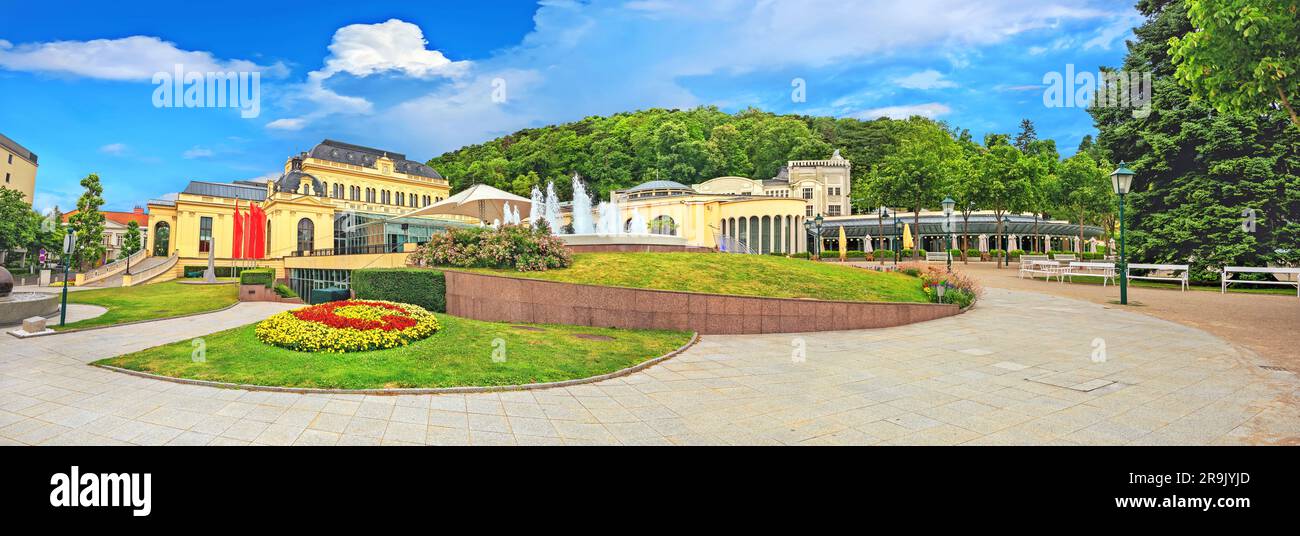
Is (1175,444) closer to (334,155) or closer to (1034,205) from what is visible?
(1034,205)

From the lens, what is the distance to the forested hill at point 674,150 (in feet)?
240

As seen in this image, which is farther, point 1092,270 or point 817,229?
point 817,229

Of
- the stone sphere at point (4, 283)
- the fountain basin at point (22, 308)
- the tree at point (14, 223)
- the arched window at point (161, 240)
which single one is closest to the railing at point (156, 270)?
the tree at point (14, 223)

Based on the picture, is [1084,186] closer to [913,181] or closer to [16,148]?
[913,181]

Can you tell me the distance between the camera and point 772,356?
9.98m

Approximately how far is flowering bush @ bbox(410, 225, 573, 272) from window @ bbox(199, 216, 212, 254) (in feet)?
175

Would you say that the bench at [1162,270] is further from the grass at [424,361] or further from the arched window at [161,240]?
the arched window at [161,240]

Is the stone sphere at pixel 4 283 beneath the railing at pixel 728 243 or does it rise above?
beneath

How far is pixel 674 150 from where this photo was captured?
72250mm

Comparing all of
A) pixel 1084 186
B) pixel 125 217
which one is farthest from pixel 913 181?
pixel 125 217

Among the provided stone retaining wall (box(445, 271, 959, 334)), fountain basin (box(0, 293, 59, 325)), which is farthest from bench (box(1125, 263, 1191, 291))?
fountain basin (box(0, 293, 59, 325))

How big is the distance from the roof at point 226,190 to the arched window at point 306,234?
13.1 meters

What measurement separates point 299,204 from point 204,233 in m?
12.2

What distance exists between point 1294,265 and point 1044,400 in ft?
89.5
